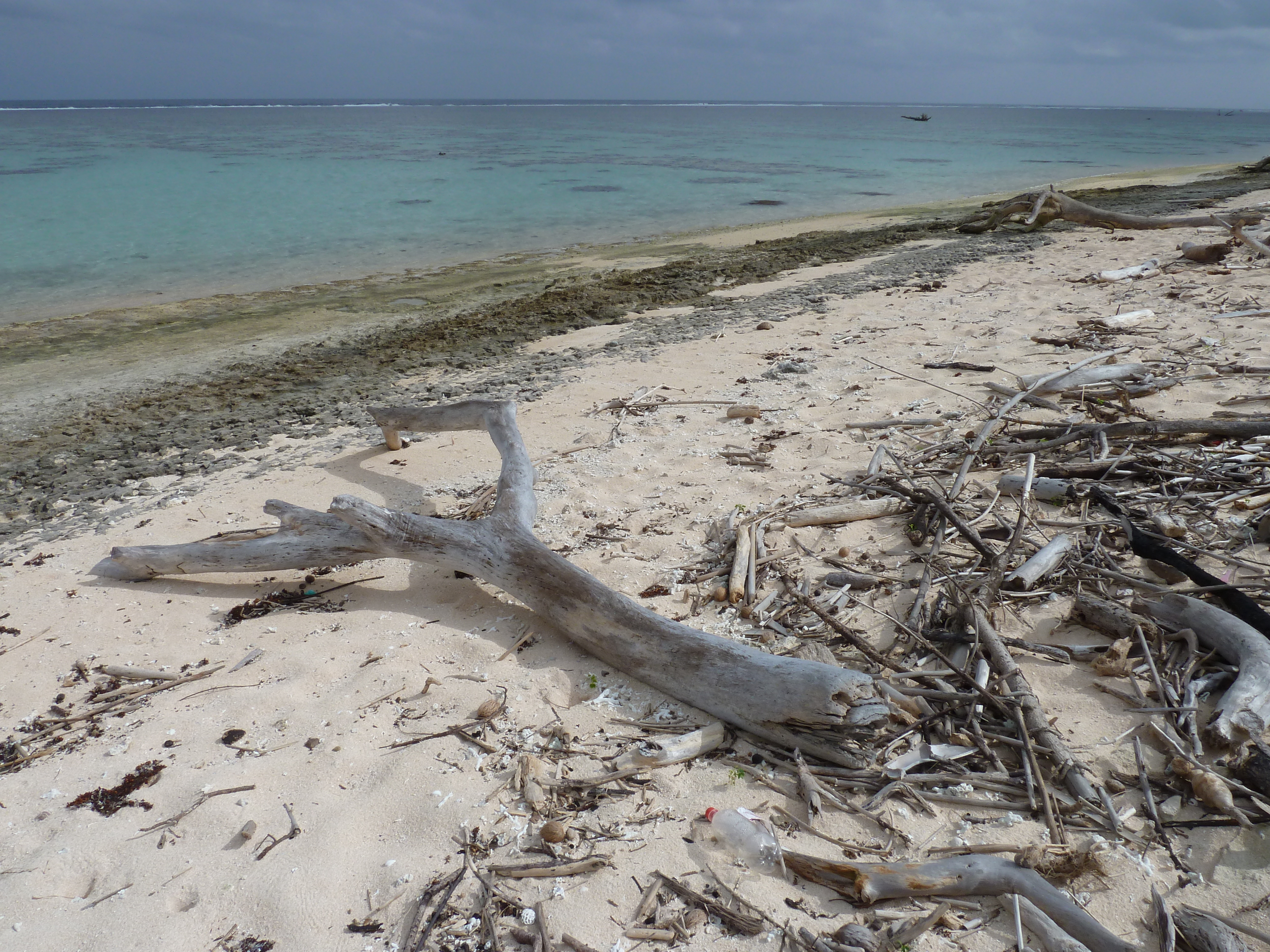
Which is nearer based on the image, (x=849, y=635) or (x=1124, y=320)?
(x=849, y=635)

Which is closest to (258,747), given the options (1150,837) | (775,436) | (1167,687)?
(1150,837)

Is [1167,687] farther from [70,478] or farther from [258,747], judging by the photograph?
[70,478]

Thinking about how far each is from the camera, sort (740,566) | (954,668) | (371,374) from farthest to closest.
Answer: (371,374) < (740,566) < (954,668)

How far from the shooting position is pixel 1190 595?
9.30 feet

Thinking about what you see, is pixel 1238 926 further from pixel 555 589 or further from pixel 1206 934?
pixel 555 589

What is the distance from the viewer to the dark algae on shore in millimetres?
5574

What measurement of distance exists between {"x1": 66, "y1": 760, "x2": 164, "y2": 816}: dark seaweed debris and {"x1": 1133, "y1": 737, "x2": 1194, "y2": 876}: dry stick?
3.05 metres

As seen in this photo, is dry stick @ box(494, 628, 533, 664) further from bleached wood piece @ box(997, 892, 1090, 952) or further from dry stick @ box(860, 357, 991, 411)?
dry stick @ box(860, 357, 991, 411)

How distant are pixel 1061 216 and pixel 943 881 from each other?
43.2 feet

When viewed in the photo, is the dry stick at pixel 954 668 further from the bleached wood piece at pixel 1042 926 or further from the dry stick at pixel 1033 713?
the bleached wood piece at pixel 1042 926

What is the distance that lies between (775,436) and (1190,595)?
2.55 m

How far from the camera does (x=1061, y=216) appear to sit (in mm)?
12391

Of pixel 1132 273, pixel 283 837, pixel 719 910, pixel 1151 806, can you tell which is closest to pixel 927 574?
pixel 1151 806

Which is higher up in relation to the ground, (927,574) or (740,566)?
(927,574)
